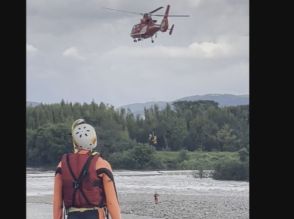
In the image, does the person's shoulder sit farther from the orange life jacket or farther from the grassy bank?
the grassy bank

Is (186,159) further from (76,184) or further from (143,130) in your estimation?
(76,184)

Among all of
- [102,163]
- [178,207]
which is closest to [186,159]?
[178,207]

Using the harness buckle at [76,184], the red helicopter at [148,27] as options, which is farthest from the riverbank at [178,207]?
the red helicopter at [148,27]

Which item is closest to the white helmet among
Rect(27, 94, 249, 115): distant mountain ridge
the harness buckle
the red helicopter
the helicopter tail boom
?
the harness buckle

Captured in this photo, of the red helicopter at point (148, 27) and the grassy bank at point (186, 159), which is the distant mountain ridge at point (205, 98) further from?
the red helicopter at point (148, 27)
